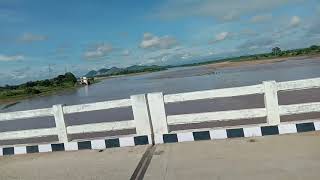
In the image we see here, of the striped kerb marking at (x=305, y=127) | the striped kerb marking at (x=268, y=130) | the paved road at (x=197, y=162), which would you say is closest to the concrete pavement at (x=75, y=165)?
the paved road at (x=197, y=162)

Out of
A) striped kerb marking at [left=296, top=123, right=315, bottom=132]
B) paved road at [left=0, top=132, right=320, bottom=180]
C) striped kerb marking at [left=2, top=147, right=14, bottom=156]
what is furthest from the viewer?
striped kerb marking at [left=2, top=147, right=14, bottom=156]

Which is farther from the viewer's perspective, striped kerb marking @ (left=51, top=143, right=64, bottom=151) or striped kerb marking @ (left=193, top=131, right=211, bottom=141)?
striped kerb marking @ (left=51, top=143, right=64, bottom=151)

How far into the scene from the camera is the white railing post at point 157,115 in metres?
8.45

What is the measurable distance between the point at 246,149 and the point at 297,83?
5.74 feet

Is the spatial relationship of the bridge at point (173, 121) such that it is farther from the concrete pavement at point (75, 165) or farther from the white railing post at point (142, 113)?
the concrete pavement at point (75, 165)

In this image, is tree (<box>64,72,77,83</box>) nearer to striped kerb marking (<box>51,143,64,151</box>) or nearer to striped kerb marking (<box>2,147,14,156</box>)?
striped kerb marking (<box>2,147,14,156</box>)

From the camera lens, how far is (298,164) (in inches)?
239

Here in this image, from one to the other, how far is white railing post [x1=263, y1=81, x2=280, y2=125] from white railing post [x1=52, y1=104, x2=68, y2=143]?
14.0 feet

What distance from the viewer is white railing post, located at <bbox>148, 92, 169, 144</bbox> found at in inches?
332

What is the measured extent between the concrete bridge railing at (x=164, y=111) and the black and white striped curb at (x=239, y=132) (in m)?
0.14

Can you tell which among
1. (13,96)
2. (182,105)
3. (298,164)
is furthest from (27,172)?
(13,96)

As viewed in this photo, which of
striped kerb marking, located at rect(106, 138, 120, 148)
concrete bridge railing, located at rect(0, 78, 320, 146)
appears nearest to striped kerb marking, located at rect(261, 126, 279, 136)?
concrete bridge railing, located at rect(0, 78, 320, 146)

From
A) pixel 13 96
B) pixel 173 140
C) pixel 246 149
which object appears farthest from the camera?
pixel 13 96

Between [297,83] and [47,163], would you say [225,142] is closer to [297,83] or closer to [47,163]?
[297,83]
